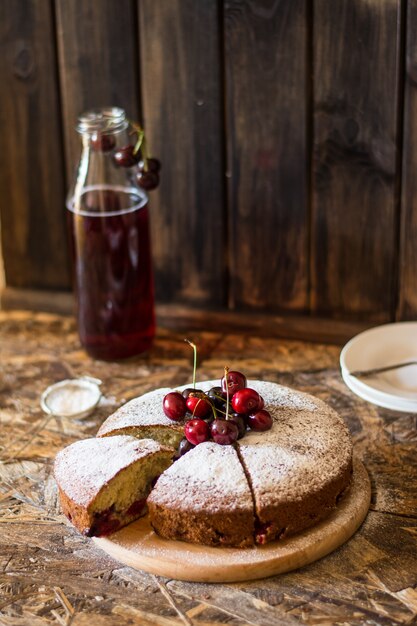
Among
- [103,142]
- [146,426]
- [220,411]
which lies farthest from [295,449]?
[103,142]

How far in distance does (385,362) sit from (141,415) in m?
0.52

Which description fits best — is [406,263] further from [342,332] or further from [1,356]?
[1,356]

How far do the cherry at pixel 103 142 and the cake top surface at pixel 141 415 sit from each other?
0.48m

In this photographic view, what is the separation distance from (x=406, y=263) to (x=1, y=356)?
32.3 inches

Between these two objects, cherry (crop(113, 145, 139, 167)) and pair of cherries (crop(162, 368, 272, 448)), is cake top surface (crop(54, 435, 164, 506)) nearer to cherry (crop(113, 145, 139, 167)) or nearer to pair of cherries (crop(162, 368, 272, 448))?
pair of cherries (crop(162, 368, 272, 448))

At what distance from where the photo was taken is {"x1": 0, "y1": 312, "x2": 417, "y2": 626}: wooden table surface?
4.08ft

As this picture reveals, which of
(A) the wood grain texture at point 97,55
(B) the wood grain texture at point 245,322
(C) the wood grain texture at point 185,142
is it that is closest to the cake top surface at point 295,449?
(B) the wood grain texture at point 245,322

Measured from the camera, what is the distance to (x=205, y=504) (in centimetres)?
130

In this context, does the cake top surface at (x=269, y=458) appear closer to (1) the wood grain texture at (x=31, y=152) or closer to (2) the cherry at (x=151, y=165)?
(2) the cherry at (x=151, y=165)

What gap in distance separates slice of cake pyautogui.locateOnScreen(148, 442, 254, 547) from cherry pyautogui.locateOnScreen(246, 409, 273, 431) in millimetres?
82

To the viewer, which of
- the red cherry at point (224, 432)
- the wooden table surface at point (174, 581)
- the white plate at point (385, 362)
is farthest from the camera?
the white plate at point (385, 362)

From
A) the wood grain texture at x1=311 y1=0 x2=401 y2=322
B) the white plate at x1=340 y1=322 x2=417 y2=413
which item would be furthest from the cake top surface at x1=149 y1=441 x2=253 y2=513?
the wood grain texture at x1=311 y1=0 x2=401 y2=322

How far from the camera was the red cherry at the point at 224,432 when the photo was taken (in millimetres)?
1381

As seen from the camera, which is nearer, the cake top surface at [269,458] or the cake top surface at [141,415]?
the cake top surface at [269,458]
